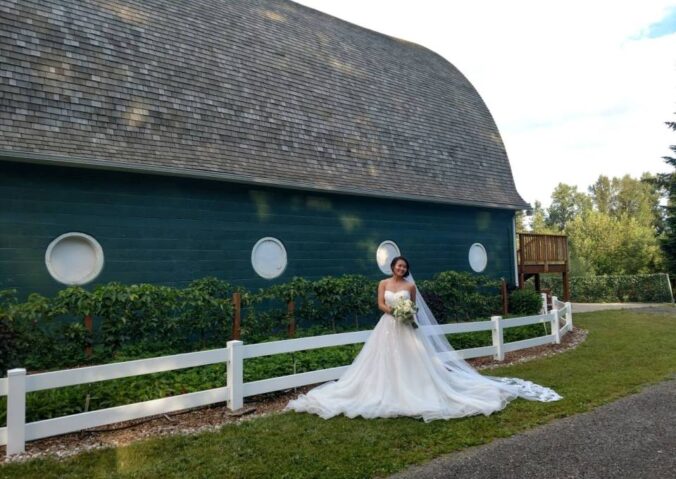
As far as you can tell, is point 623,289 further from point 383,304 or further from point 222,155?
point 383,304

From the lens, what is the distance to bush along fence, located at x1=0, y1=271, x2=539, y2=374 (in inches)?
254

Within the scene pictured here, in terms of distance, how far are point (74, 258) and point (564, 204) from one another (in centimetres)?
8160

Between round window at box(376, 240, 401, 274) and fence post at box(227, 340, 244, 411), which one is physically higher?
round window at box(376, 240, 401, 274)

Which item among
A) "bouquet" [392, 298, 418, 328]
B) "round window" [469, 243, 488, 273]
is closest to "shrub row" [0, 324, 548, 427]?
"bouquet" [392, 298, 418, 328]

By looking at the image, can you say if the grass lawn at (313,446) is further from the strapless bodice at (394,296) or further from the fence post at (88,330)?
the fence post at (88,330)

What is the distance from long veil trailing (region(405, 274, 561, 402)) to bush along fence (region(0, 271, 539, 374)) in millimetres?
2952

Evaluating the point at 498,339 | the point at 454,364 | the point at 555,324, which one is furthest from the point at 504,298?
the point at 454,364

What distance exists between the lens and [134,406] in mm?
5219

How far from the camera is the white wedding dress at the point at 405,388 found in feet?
18.2

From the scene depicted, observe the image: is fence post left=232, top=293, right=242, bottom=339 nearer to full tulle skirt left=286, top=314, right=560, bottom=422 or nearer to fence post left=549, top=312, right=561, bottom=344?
full tulle skirt left=286, top=314, right=560, bottom=422

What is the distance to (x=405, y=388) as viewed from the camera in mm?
5832

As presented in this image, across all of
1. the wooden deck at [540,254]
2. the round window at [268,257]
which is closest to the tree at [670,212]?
the wooden deck at [540,254]

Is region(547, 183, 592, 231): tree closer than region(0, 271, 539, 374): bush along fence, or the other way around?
region(0, 271, 539, 374): bush along fence

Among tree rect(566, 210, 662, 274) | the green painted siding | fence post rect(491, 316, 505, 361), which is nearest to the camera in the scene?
the green painted siding
